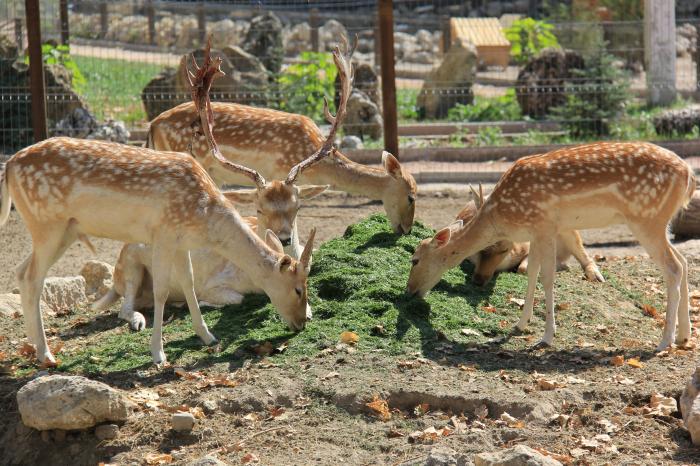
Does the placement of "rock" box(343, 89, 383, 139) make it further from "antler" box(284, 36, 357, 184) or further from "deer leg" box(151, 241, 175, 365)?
"deer leg" box(151, 241, 175, 365)

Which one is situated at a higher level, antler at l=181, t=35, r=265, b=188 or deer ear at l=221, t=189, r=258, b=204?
antler at l=181, t=35, r=265, b=188

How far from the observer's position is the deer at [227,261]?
845 centimetres

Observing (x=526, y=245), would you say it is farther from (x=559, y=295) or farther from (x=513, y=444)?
(x=513, y=444)

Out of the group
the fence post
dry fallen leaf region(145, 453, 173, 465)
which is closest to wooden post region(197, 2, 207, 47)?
the fence post

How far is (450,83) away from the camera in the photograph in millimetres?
19219

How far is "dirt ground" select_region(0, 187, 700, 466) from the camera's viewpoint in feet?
21.0

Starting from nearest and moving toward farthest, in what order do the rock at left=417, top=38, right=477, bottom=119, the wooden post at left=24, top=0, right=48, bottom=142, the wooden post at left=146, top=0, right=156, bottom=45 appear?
the wooden post at left=24, top=0, right=48, bottom=142 → the rock at left=417, top=38, right=477, bottom=119 → the wooden post at left=146, top=0, right=156, bottom=45

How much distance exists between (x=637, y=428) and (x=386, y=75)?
28.4 ft

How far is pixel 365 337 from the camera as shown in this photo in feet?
25.7

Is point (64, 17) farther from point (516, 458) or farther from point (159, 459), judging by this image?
point (516, 458)

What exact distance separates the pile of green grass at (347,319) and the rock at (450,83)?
9.04 m

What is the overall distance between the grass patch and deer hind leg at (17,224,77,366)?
9394 mm

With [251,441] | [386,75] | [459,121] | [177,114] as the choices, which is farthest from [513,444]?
[459,121]

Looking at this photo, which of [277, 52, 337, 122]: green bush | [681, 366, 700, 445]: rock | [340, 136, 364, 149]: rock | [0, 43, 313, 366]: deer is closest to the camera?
[681, 366, 700, 445]: rock
